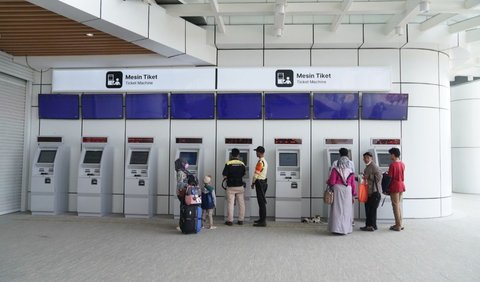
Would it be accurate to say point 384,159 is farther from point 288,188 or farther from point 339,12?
point 339,12

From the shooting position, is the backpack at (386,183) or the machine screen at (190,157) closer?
the backpack at (386,183)

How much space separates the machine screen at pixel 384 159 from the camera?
264 inches

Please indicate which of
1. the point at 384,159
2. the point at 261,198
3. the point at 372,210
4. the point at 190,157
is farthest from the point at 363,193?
the point at 190,157

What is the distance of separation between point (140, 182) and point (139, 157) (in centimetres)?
48

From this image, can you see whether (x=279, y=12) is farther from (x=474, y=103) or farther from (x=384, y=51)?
(x=474, y=103)

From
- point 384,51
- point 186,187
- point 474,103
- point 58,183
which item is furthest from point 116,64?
point 474,103

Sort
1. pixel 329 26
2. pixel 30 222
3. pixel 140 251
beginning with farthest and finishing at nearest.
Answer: pixel 329 26, pixel 30 222, pixel 140 251

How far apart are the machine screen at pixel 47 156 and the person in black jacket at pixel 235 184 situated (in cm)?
351

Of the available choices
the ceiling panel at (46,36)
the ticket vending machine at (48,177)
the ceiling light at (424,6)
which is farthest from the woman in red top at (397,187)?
the ticket vending machine at (48,177)

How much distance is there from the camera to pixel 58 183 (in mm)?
7281

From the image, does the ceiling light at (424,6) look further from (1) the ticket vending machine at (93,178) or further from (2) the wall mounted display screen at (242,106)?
(1) the ticket vending machine at (93,178)

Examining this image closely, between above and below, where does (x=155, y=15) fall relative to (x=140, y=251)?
above

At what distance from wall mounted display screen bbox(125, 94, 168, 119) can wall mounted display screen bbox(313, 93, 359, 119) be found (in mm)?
3007

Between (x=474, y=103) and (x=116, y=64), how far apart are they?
10.5 metres
